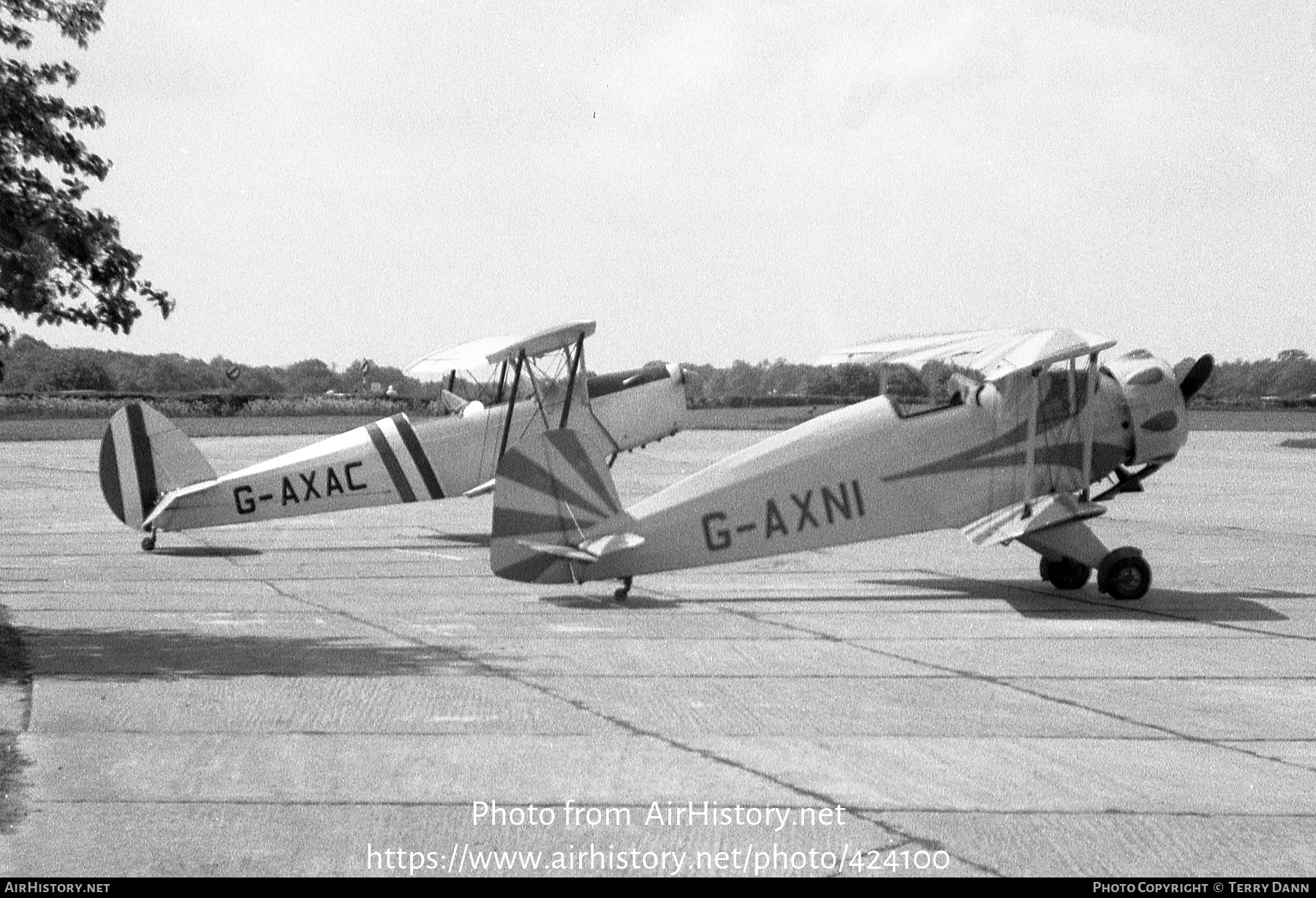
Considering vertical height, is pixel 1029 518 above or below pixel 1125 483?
below

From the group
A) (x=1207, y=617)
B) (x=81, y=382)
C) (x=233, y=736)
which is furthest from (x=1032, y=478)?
(x=81, y=382)

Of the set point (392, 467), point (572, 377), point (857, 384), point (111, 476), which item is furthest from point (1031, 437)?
point (857, 384)

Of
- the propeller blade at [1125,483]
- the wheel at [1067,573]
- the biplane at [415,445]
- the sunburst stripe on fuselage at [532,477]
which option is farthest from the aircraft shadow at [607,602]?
the biplane at [415,445]

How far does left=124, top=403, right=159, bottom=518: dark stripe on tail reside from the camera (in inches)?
847

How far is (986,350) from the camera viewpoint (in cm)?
1627

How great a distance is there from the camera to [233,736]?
954cm

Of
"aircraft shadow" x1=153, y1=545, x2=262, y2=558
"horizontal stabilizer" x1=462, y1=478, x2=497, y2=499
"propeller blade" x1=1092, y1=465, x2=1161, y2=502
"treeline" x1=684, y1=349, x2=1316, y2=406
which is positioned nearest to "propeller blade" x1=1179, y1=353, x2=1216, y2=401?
"propeller blade" x1=1092, y1=465, x2=1161, y2=502

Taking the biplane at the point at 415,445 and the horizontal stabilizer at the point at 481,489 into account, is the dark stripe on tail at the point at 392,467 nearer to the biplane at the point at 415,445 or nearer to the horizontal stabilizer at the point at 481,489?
the biplane at the point at 415,445

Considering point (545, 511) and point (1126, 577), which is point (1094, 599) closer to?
point (1126, 577)

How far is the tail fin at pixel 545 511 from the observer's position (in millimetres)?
14891

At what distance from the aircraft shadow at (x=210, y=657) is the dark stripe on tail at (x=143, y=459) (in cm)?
764

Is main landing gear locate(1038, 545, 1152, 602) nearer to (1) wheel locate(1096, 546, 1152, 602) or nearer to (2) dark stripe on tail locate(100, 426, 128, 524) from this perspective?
(1) wheel locate(1096, 546, 1152, 602)

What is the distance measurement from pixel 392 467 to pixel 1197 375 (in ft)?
34.0
